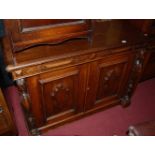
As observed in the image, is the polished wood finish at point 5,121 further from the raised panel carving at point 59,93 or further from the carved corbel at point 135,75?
the carved corbel at point 135,75

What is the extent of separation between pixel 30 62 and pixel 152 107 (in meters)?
1.47

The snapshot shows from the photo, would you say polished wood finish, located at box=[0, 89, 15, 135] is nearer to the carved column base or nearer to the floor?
the floor

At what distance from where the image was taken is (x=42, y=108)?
1267 millimetres

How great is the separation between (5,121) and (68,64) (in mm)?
635

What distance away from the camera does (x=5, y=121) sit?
3.95 ft

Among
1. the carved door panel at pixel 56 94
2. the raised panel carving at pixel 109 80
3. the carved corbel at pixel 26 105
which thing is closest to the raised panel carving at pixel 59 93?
the carved door panel at pixel 56 94

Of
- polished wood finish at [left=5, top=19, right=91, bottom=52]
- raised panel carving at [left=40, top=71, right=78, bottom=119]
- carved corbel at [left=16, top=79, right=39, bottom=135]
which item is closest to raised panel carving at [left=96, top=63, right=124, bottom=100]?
raised panel carving at [left=40, top=71, right=78, bottom=119]

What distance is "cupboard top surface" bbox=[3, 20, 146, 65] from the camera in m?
1.00

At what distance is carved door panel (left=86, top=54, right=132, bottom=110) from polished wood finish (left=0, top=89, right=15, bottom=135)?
63 centimetres

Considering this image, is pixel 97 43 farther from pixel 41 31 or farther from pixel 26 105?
pixel 26 105

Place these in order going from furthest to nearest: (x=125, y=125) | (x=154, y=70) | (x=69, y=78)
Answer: (x=154, y=70)
(x=125, y=125)
(x=69, y=78)

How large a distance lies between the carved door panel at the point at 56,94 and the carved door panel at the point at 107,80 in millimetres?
88
